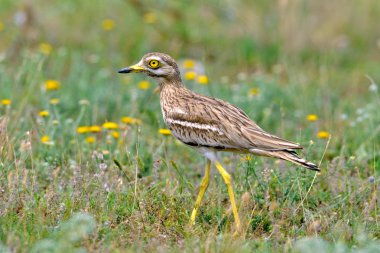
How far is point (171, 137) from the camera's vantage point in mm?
7449

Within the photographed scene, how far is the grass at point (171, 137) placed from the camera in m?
5.57

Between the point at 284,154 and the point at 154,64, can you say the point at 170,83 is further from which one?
the point at 284,154

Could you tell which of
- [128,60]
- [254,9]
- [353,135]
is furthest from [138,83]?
[254,9]

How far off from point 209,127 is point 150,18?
5369 mm

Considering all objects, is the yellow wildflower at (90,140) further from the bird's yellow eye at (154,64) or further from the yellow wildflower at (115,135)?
the bird's yellow eye at (154,64)

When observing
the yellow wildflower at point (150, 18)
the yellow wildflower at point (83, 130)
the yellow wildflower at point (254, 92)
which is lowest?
the yellow wildflower at point (83, 130)

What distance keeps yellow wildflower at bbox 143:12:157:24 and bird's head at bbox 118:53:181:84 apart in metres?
4.68

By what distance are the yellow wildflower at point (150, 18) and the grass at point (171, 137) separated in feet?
0.25

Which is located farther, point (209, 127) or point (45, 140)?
point (45, 140)

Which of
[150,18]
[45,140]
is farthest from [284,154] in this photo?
[150,18]

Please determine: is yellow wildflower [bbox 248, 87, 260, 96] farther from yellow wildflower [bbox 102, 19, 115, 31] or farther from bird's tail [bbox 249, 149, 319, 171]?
yellow wildflower [bbox 102, 19, 115, 31]

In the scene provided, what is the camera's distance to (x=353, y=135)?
7.97 meters

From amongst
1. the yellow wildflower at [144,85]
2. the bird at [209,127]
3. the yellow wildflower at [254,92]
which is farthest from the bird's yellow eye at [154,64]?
the yellow wildflower at [254,92]

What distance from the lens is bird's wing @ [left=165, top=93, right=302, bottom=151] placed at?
582 cm
